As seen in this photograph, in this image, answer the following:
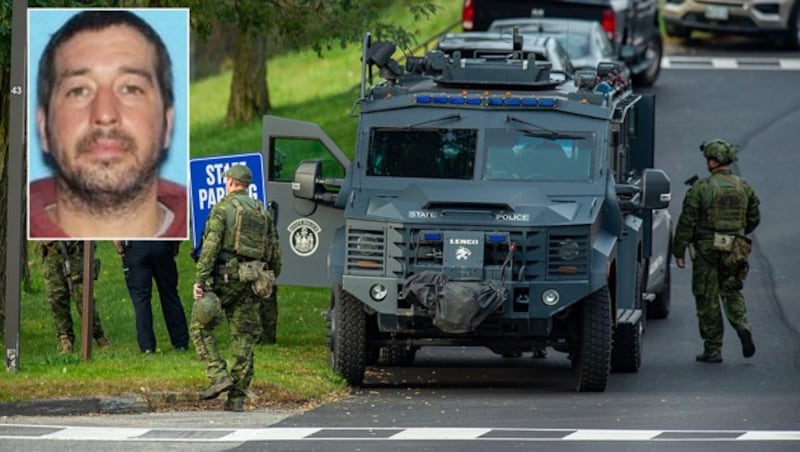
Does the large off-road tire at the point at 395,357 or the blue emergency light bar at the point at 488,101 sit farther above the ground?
the blue emergency light bar at the point at 488,101

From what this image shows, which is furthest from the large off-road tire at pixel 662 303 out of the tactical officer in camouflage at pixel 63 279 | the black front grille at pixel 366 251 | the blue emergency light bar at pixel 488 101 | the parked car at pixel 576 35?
the parked car at pixel 576 35

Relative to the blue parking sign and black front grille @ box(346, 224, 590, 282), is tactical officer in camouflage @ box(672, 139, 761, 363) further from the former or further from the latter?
the blue parking sign

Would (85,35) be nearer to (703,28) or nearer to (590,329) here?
(590,329)

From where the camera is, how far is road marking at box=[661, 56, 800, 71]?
35.9 metres

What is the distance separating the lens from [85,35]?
49.3 feet

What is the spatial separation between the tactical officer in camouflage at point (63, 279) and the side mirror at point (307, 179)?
2146 mm

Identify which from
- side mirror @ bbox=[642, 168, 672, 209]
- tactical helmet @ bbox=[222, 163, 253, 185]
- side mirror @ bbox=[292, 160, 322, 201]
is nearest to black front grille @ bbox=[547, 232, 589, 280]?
side mirror @ bbox=[642, 168, 672, 209]

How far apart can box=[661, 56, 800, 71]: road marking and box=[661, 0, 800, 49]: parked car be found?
538 millimetres

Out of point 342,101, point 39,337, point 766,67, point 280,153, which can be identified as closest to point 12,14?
point 280,153

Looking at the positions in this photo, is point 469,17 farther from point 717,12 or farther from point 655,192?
point 655,192

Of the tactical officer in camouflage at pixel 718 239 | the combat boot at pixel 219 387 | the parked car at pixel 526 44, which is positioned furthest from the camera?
the parked car at pixel 526 44

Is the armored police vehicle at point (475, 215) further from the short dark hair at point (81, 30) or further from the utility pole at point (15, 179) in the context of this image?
the utility pole at point (15, 179)

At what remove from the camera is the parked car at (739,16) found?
35.0 metres

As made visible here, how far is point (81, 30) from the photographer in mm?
15031
